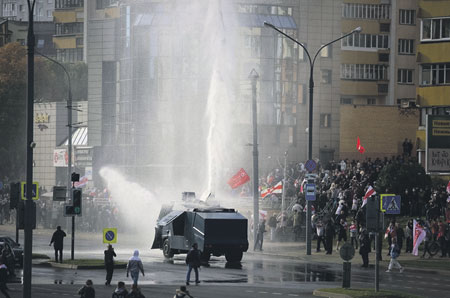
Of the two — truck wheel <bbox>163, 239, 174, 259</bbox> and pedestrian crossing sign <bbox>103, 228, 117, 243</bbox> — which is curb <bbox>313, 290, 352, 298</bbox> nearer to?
pedestrian crossing sign <bbox>103, 228, 117, 243</bbox>

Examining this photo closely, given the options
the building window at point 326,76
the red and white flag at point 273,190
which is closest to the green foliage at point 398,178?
the red and white flag at point 273,190

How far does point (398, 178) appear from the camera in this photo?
2270 inches

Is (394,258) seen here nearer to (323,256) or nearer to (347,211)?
(323,256)

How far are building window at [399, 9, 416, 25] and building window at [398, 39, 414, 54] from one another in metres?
1.66

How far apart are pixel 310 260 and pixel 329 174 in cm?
1589

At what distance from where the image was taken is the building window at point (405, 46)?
104 metres

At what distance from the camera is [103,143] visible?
10850 cm

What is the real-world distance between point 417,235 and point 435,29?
82.1 feet

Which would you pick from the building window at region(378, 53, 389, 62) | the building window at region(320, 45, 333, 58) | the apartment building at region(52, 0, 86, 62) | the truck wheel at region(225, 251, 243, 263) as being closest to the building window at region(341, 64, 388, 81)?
the building window at region(378, 53, 389, 62)

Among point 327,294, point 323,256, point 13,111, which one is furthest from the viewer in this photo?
point 13,111

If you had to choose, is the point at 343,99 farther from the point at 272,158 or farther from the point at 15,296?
the point at 15,296

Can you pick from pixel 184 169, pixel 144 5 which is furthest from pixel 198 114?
pixel 144 5

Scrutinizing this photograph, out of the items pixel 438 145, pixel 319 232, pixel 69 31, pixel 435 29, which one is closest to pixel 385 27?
pixel 435 29

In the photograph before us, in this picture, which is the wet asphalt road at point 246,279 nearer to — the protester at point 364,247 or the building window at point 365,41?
the protester at point 364,247
